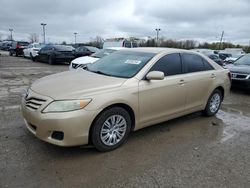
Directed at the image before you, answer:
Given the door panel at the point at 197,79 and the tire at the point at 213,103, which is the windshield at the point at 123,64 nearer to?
the door panel at the point at 197,79

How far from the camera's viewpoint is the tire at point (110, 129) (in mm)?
3531

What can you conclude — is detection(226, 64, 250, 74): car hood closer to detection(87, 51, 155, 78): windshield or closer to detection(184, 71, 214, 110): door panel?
detection(184, 71, 214, 110): door panel

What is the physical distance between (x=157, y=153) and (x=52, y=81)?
198 centimetres

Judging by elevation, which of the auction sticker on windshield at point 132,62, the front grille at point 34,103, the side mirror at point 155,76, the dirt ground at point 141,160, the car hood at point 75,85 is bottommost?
the dirt ground at point 141,160

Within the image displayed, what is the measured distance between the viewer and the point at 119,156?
143 inches

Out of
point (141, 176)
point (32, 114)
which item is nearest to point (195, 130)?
point (141, 176)

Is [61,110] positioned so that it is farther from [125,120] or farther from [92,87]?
[125,120]

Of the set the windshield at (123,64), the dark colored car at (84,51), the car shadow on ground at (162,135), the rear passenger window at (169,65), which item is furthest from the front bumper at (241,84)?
the dark colored car at (84,51)

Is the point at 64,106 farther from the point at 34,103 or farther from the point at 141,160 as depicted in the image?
the point at 141,160

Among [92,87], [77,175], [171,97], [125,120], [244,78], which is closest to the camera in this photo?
[77,175]

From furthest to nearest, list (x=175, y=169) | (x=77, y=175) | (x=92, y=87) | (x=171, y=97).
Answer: (x=171, y=97) < (x=92, y=87) < (x=175, y=169) < (x=77, y=175)

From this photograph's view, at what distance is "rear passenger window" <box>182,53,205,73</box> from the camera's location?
490cm

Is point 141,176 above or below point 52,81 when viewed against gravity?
below

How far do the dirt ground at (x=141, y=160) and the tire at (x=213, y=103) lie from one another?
0.64 metres
